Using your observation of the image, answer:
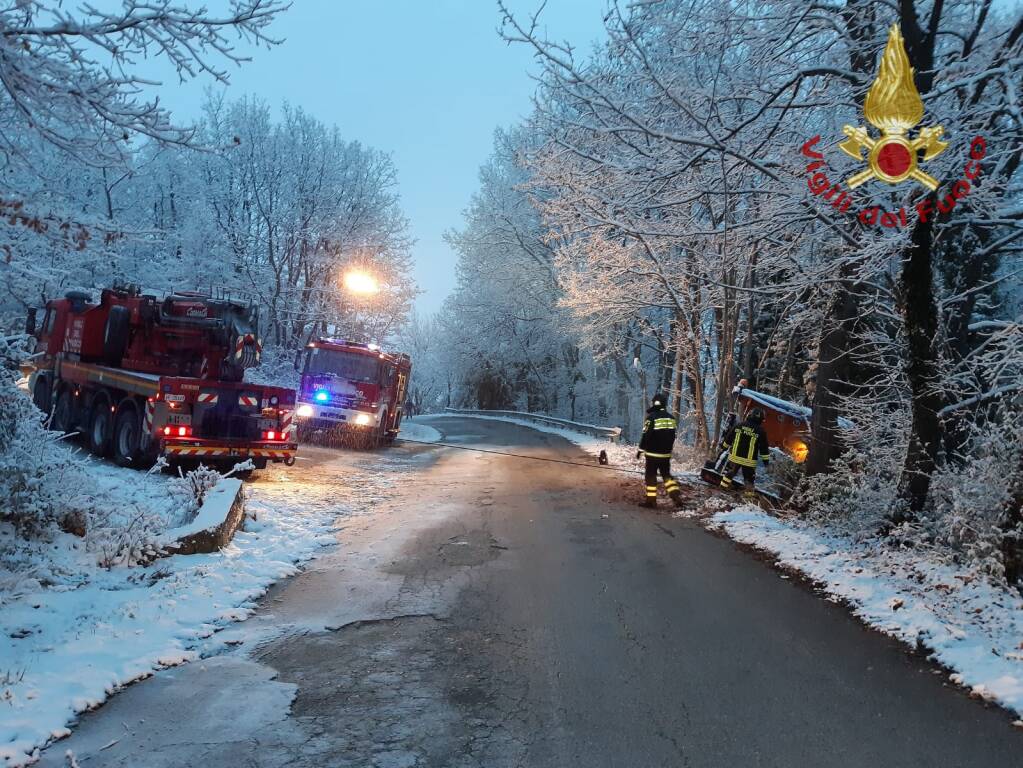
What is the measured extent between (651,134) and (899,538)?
15.5 feet

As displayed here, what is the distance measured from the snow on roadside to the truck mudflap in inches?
178

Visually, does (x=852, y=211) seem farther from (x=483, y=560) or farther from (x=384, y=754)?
(x=384, y=754)

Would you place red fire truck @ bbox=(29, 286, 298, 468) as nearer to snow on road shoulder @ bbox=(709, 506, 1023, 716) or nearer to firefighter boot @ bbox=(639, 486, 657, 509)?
firefighter boot @ bbox=(639, 486, 657, 509)

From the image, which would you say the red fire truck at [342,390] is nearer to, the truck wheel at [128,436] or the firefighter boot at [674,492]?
the truck wheel at [128,436]

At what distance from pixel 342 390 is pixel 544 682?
1613cm

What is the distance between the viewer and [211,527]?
22.6 feet

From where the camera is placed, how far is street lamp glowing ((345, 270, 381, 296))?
100.0 ft

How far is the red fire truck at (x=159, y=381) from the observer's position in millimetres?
11898

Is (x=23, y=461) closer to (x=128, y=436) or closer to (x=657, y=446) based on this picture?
(x=128, y=436)

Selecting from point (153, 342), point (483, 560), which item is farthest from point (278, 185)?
point (483, 560)

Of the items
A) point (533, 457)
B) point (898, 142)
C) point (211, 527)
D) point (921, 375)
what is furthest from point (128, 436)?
point (898, 142)

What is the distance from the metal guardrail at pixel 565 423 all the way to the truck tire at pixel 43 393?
1731 cm

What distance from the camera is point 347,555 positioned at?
24.7 feet

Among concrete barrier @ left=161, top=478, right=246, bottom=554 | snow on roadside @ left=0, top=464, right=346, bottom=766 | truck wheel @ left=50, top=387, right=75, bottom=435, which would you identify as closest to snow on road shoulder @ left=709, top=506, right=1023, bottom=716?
snow on roadside @ left=0, top=464, right=346, bottom=766
